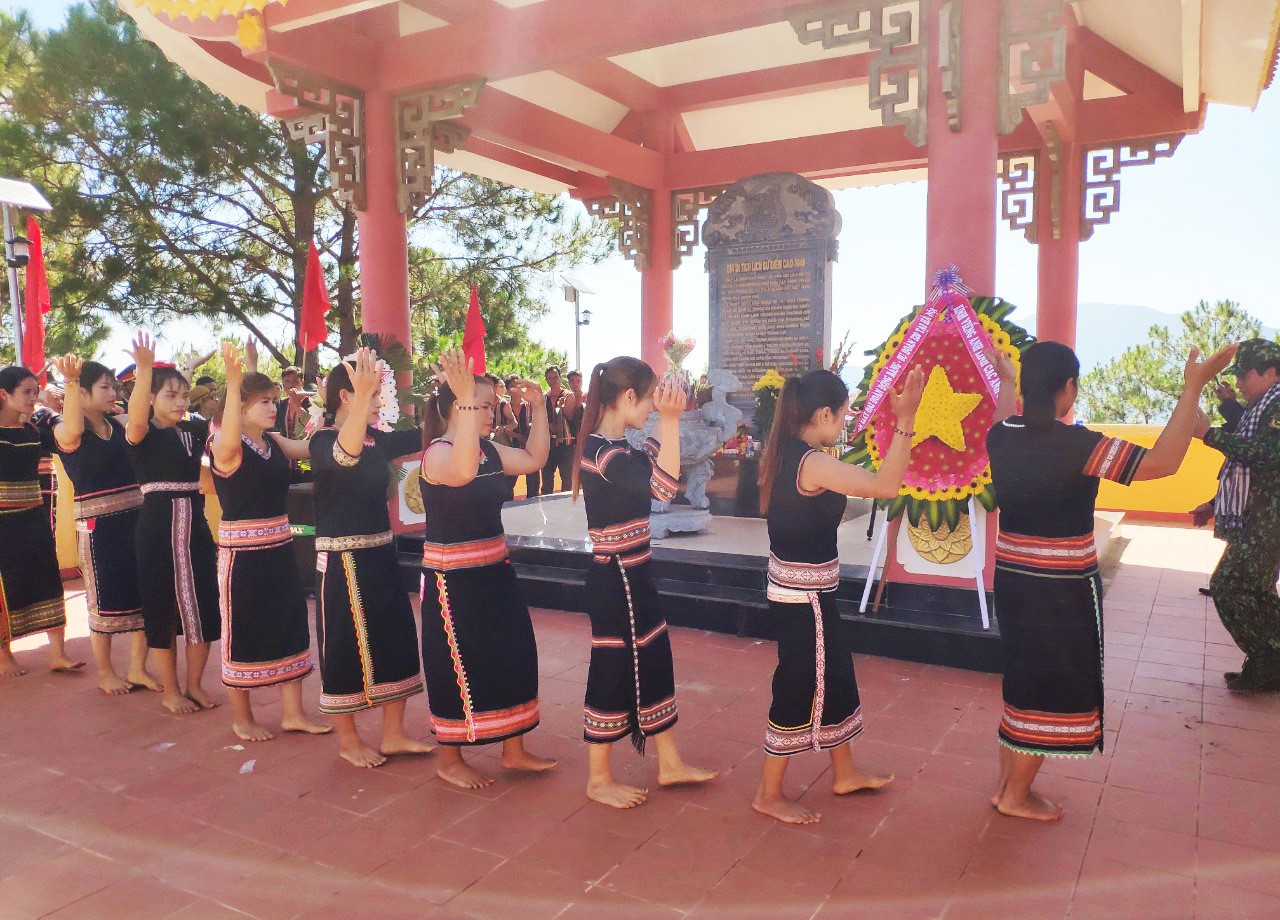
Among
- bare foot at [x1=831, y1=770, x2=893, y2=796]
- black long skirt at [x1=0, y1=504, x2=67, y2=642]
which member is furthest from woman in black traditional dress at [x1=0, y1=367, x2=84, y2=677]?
bare foot at [x1=831, y1=770, x2=893, y2=796]

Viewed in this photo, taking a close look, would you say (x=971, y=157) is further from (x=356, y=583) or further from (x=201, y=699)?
(x=201, y=699)

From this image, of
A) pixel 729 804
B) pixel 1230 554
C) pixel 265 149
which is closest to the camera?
pixel 729 804

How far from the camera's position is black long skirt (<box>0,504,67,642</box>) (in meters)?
4.86

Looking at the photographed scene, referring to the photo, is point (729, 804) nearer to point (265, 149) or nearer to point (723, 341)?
point (723, 341)

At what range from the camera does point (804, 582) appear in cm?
301

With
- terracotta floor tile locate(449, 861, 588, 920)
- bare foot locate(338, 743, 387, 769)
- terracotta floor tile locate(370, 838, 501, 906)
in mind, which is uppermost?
bare foot locate(338, 743, 387, 769)

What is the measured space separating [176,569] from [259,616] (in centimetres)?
70

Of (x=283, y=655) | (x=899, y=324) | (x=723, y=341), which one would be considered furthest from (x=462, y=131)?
(x=283, y=655)

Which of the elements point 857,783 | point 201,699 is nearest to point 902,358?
point 857,783

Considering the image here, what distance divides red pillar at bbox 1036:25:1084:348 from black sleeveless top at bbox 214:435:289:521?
6975 mm

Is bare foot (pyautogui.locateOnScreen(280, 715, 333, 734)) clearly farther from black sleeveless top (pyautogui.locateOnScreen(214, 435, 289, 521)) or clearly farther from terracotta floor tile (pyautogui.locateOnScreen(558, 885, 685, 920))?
terracotta floor tile (pyautogui.locateOnScreen(558, 885, 685, 920))

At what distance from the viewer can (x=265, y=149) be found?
12664 millimetres

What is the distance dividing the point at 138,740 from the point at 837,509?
317 centimetres

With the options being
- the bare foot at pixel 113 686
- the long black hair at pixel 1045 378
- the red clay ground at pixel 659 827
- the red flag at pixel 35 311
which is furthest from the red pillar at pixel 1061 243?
the red flag at pixel 35 311
